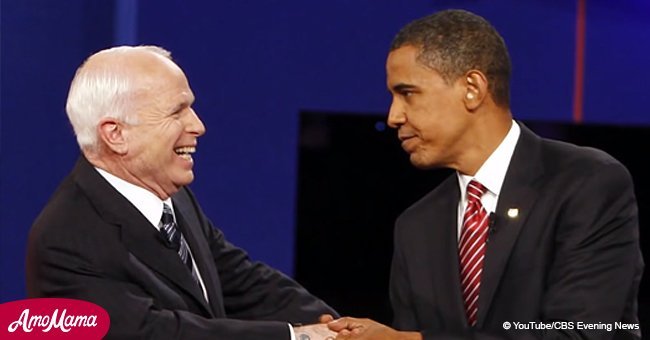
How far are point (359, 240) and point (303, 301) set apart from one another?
1298 mm

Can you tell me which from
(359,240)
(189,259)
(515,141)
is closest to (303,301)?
(189,259)

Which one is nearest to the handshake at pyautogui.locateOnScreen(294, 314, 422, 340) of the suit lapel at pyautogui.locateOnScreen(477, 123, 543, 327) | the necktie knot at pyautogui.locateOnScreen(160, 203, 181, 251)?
the suit lapel at pyautogui.locateOnScreen(477, 123, 543, 327)

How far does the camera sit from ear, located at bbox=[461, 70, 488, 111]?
2.54 meters

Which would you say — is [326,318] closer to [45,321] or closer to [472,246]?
[472,246]

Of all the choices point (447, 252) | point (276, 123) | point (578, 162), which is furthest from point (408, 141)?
point (276, 123)

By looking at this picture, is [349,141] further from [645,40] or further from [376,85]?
[645,40]

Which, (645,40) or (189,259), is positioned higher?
(645,40)

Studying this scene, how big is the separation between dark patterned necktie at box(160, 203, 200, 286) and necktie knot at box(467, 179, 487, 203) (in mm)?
707

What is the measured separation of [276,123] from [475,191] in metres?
1.94

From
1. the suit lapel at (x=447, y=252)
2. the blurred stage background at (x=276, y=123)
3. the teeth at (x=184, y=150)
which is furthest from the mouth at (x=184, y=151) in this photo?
the blurred stage background at (x=276, y=123)

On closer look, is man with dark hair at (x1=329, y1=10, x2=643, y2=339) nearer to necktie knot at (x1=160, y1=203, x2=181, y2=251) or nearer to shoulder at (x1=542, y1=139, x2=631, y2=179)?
shoulder at (x1=542, y1=139, x2=631, y2=179)

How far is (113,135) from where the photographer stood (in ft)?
8.58

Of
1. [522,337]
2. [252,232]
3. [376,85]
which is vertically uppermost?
[376,85]

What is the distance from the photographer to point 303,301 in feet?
10.0
